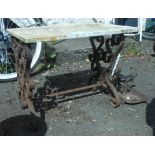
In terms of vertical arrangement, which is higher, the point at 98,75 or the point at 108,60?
the point at 108,60

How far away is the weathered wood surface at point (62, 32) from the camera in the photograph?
11.4ft

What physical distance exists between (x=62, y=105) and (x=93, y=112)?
0.46m

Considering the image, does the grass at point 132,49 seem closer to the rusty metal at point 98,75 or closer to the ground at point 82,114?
the ground at point 82,114

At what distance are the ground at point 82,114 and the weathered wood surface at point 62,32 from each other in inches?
40.8

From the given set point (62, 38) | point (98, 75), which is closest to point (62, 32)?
point (62, 38)

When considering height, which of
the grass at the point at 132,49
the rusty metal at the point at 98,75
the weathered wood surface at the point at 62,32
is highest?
the weathered wood surface at the point at 62,32

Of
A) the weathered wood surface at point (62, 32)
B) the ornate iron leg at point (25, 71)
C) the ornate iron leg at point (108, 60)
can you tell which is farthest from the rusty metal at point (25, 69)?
the ornate iron leg at point (108, 60)

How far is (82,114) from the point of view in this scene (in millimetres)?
4176

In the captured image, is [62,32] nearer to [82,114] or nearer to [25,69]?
[25,69]

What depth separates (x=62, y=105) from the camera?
174 inches

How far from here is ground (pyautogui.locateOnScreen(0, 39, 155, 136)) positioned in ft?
12.4

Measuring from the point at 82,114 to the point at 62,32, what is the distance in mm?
1108

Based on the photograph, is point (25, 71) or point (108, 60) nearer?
point (25, 71)

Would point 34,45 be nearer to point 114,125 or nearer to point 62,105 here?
point 62,105
